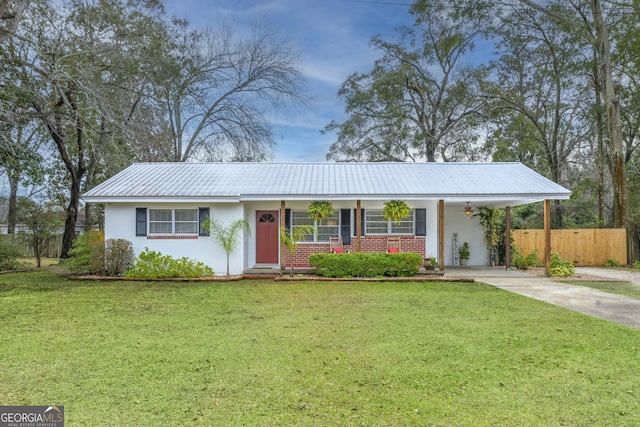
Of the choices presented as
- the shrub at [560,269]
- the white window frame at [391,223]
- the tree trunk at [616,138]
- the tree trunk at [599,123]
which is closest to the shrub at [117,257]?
the white window frame at [391,223]

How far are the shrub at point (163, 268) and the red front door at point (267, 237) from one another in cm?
205

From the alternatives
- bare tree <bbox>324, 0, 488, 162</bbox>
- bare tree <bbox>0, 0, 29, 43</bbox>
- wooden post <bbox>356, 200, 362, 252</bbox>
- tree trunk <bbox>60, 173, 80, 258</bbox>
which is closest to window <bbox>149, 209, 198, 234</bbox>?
wooden post <bbox>356, 200, 362, 252</bbox>

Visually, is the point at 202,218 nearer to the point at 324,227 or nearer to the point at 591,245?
the point at 324,227

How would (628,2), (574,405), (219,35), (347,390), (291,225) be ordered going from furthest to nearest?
1. (219,35)
2. (628,2)
3. (291,225)
4. (347,390)
5. (574,405)

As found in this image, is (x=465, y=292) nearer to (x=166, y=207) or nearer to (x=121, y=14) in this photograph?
(x=166, y=207)

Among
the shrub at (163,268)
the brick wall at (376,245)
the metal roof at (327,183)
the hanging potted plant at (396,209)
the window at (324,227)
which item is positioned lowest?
the shrub at (163,268)

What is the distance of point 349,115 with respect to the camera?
84.5 feet

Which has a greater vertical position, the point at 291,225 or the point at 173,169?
the point at 173,169

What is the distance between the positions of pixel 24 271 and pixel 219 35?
54.1ft

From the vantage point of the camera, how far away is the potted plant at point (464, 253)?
14727 millimetres

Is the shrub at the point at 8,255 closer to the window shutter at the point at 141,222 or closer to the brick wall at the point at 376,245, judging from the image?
the window shutter at the point at 141,222

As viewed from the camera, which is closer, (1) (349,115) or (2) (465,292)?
(2) (465,292)

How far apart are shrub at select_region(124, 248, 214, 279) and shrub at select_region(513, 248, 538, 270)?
1115 centimetres

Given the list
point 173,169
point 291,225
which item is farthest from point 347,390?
point 173,169
